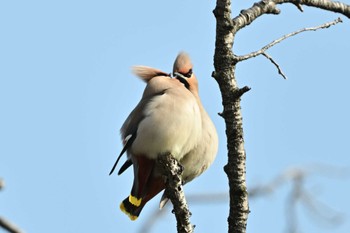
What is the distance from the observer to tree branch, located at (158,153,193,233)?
315 cm

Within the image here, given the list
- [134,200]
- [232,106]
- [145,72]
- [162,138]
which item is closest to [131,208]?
[134,200]

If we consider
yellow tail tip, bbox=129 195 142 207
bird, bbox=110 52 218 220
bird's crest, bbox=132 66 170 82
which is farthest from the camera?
bird's crest, bbox=132 66 170 82

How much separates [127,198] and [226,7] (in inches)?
83.7

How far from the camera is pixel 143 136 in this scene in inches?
172

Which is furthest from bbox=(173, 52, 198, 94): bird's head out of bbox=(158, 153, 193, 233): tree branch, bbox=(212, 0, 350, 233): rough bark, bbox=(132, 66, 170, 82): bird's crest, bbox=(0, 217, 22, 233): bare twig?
bbox=(0, 217, 22, 233): bare twig

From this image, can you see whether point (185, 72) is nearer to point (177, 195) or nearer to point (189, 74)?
point (189, 74)

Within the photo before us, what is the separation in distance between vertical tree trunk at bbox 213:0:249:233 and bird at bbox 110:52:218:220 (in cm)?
128

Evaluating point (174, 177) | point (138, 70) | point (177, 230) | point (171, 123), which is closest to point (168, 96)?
point (171, 123)

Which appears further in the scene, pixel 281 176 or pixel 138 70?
pixel 138 70

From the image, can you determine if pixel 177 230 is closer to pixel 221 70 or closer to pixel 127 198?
pixel 221 70

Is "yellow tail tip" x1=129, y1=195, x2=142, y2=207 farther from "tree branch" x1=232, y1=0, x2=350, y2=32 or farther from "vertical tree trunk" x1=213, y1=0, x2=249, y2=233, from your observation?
"tree branch" x1=232, y1=0, x2=350, y2=32

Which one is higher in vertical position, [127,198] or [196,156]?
[196,156]

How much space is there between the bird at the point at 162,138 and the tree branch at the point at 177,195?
0.26 m

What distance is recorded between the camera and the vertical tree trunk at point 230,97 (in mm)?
2820
